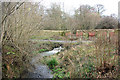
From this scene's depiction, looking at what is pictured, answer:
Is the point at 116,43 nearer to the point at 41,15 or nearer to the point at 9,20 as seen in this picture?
the point at 41,15

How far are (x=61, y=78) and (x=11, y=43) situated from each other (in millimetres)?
2017

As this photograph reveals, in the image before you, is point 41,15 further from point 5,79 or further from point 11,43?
point 5,79

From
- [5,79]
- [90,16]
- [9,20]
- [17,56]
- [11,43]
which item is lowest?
[5,79]

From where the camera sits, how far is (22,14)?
3.95 metres

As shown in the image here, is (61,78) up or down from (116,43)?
down

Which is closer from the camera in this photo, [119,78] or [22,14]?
[119,78]

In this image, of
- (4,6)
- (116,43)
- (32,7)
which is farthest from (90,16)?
(4,6)

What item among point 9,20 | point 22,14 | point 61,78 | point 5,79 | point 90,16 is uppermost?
point 90,16

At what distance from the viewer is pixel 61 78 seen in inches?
143

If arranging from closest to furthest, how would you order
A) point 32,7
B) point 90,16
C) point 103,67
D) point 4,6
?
point 4,6
point 103,67
point 32,7
point 90,16

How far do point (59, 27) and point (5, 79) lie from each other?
13.6 meters

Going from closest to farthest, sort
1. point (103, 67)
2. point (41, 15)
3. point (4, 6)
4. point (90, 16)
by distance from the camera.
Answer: point (4, 6) → point (103, 67) → point (41, 15) → point (90, 16)

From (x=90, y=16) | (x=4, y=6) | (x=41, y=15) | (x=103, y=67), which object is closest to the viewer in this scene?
(x=4, y=6)

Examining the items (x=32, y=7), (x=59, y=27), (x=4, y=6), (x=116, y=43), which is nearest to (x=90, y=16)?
(x=59, y=27)
